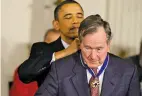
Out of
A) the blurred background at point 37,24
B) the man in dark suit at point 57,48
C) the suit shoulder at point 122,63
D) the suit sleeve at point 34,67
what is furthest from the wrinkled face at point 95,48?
the blurred background at point 37,24

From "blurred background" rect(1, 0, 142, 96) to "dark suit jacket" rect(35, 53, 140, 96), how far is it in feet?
6.60

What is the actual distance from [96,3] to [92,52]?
8.10ft

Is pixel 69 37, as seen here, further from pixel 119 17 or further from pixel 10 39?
pixel 119 17

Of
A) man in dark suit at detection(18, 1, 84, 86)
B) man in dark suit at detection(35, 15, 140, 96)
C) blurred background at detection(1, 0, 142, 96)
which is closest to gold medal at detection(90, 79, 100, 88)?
man in dark suit at detection(35, 15, 140, 96)

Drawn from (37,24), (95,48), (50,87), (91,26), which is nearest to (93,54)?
(95,48)

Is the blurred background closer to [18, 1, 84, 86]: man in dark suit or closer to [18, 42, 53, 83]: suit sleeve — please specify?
[18, 1, 84, 86]: man in dark suit

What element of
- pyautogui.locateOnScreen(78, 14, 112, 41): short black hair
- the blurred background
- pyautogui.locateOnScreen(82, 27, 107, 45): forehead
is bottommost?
the blurred background

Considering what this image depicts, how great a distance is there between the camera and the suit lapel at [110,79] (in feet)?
5.52

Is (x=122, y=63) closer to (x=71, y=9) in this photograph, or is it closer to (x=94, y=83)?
(x=94, y=83)

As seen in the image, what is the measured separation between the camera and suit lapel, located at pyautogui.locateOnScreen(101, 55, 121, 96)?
5.52 feet

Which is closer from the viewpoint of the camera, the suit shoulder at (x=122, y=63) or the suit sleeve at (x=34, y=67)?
the suit shoulder at (x=122, y=63)

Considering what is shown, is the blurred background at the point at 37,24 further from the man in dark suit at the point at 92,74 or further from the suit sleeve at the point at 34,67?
the man in dark suit at the point at 92,74

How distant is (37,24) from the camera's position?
3.76 meters

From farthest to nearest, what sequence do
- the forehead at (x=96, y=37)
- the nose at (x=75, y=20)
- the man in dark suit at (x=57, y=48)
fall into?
the nose at (x=75, y=20) < the man in dark suit at (x=57, y=48) < the forehead at (x=96, y=37)
